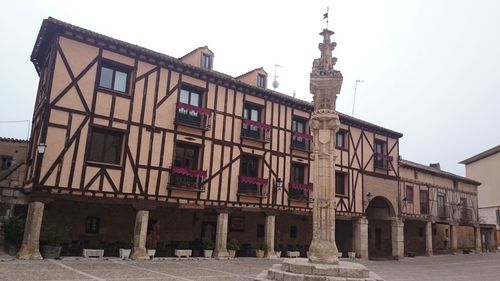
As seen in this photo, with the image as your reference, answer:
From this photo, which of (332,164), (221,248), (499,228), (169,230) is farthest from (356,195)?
(499,228)

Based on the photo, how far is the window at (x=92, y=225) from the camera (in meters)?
15.9

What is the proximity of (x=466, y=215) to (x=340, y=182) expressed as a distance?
1519 centimetres

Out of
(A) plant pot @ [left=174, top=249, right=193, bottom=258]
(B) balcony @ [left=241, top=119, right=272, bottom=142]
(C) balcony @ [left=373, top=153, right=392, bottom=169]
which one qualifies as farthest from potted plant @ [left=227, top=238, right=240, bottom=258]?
(C) balcony @ [left=373, top=153, right=392, bottom=169]

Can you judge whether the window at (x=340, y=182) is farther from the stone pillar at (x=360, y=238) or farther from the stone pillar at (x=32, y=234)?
the stone pillar at (x=32, y=234)

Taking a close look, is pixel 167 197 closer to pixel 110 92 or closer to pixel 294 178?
pixel 110 92

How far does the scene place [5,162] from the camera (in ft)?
61.1

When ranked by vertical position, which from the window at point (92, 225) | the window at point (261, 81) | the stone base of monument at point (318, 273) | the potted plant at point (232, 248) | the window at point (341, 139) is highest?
the window at point (261, 81)

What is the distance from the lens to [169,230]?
17859mm

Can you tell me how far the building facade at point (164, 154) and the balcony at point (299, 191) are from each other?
0.18ft

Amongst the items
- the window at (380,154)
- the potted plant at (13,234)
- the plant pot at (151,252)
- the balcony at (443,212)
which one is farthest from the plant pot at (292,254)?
the balcony at (443,212)

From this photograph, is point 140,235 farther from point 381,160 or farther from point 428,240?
point 428,240

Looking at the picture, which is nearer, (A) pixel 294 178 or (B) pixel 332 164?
(B) pixel 332 164

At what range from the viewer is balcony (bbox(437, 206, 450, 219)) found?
2882 cm

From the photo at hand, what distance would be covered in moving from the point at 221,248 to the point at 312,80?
9713mm
